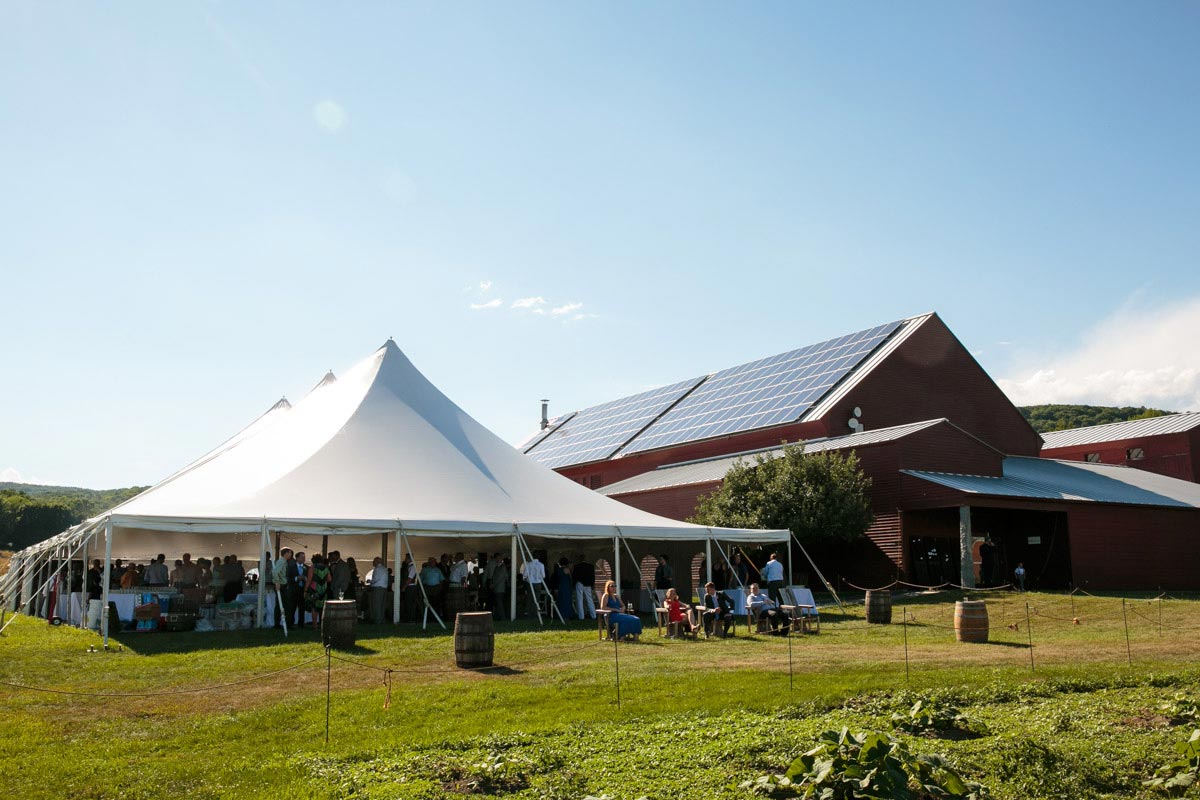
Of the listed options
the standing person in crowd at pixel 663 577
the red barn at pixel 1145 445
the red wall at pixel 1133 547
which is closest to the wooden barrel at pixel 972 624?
the standing person in crowd at pixel 663 577

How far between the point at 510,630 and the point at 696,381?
26.8 m

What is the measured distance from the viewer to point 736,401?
36.3m

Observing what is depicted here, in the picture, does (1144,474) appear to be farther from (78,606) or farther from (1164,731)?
(78,606)

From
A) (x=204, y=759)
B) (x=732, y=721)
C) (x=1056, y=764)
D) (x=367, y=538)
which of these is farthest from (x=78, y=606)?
(x=1056, y=764)

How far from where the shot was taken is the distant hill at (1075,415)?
76.8 metres

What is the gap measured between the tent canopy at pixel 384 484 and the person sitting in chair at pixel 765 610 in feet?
8.60

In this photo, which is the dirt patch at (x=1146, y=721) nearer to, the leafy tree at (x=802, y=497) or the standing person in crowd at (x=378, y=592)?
the standing person in crowd at (x=378, y=592)

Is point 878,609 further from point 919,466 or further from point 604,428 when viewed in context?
point 604,428

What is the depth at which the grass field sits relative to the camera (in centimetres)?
728

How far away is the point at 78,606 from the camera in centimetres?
1844

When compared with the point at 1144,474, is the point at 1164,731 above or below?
below

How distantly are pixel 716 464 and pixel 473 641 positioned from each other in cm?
2159

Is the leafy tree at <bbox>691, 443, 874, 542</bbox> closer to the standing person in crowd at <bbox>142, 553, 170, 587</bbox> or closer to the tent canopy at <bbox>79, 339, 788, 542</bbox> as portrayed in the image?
the tent canopy at <bbox>79, 339, 788, 542</bbox>

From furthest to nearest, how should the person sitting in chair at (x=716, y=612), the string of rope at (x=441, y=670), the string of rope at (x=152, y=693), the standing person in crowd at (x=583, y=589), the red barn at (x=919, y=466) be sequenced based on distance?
the red barn at (x=919, y=466) < the standing person in crowd at (x=583, y=589) < the person sitting in chair at (x=716, y=612) < the string of rope at (x=441, y=670) < the string of rope at (x=152, y=693)
